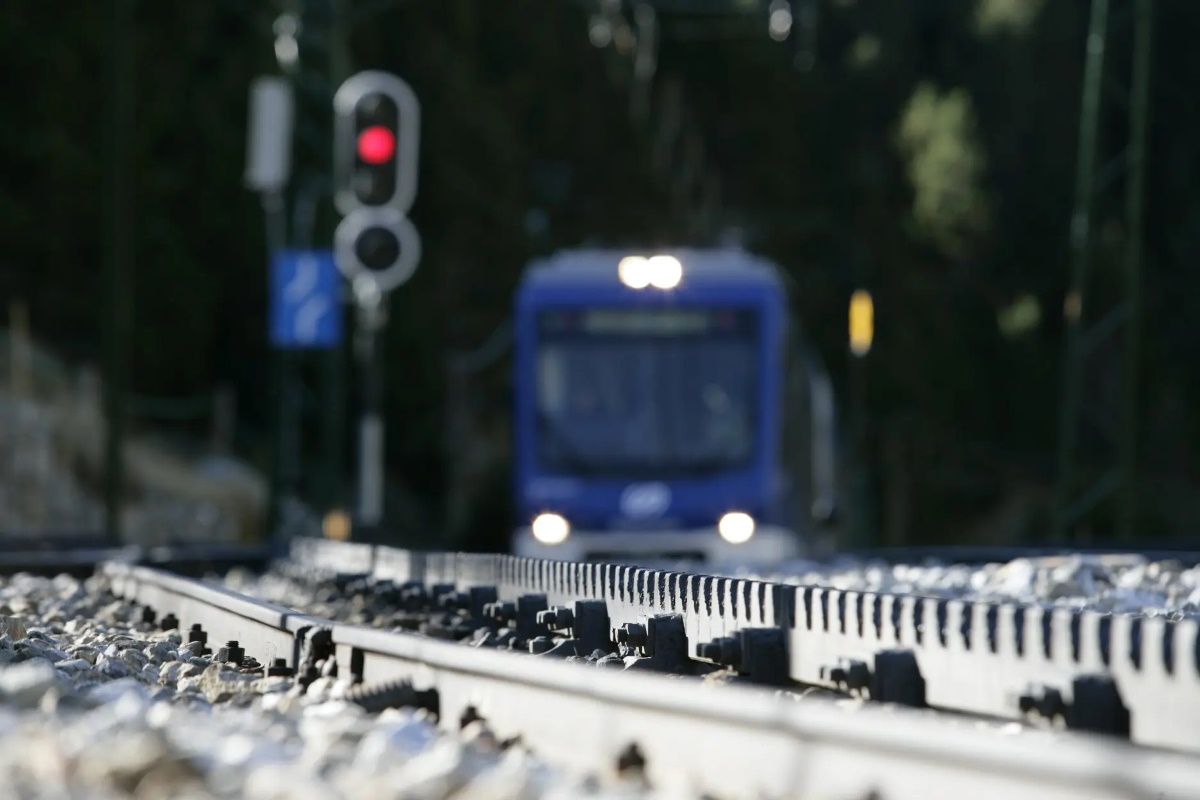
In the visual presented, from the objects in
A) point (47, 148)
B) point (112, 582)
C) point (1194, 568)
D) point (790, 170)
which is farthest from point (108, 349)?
point (790, 170)

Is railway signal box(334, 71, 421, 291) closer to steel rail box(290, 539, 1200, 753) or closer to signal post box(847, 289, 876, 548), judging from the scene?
signal post box(847, 289, 876, 548)

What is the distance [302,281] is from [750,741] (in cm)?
2166

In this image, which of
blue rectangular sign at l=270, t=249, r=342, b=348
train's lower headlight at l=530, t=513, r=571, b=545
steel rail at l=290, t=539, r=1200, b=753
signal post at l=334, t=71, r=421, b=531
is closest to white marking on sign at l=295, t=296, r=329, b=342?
blue rectangular sign at l=270, t=249, r=342, b=348

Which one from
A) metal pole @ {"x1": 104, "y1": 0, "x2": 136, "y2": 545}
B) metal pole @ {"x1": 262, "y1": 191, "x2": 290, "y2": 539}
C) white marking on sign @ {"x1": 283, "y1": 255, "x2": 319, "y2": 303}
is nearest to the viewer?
white marking on sign @ {"x1": 283, "y1": 255, "x2": 319, "y2": 303}

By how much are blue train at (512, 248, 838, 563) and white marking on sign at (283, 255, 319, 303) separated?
19.2 ft

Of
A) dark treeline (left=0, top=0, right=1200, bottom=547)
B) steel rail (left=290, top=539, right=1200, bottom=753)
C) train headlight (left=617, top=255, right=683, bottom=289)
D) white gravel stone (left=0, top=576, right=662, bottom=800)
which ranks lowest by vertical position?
white gravel stone (left=0, top=576, right=662, bottom=800)

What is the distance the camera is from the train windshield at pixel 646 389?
18.7 meters

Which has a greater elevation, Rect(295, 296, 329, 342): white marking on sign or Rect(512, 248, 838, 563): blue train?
Rect(295, 296, 329, 342): white marking on sign

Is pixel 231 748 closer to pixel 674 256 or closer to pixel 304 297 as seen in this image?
pixel 674 256

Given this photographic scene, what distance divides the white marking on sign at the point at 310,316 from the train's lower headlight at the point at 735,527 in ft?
24.1

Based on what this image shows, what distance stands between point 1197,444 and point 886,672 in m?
50.5

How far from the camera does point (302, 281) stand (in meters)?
24.7

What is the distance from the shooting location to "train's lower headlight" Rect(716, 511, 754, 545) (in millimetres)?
18125

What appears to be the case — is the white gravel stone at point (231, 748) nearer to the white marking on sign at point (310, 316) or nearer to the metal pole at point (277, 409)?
the white marking on sign at point (310, 316)
